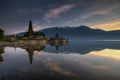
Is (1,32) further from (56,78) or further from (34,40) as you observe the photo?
(56,78)

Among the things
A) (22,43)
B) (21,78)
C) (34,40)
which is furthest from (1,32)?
(21,78)

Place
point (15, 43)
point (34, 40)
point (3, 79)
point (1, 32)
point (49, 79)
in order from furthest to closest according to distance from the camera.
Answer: point (34, 40) → point (15, 43) → point (1, 32) → point (49, 79) → point (3, 79)

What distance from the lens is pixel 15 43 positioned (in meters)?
151

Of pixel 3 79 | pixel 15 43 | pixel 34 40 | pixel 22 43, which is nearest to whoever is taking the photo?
pixel 3 79

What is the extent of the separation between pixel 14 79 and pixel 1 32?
11268 cm

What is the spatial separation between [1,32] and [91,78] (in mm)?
116453

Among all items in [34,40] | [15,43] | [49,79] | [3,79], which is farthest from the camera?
[34,40]

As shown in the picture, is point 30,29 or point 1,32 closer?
point 1,32

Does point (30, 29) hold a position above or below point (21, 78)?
above

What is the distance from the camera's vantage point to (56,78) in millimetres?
29984

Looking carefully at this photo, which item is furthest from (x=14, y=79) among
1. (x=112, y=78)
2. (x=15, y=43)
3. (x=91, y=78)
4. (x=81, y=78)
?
(x=15, y=43)

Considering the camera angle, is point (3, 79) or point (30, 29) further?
point (30, 29)

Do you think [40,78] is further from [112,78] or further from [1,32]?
[1,32]

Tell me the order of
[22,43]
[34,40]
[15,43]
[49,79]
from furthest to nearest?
[34,40] < [22,43] < [15,43] < [49,79]
